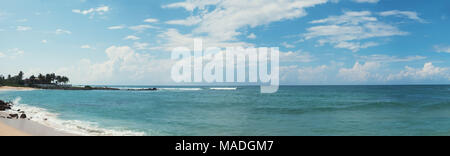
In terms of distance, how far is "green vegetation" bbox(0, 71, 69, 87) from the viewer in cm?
8912

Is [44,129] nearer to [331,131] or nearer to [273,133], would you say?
[273,133]

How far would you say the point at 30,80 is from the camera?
311 feet

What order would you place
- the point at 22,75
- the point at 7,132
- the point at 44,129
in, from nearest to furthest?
the point at 7,132 < the point at 44,129 < the point at 22,75

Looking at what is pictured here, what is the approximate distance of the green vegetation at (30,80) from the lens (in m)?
89.1

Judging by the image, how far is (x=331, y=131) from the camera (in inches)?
503

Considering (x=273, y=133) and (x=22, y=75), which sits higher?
(x=22, y=75)
